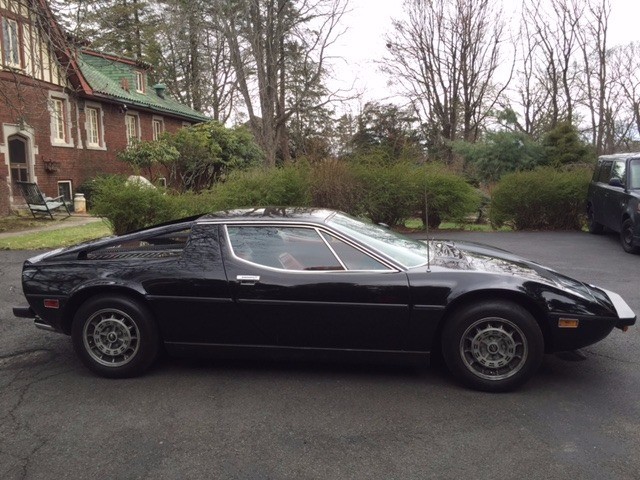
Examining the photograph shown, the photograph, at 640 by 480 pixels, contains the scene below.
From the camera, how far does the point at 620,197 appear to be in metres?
10.4

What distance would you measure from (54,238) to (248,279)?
10.3 m

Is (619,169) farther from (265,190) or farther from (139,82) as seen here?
(139,82)

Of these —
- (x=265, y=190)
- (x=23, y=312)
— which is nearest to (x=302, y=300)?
(x=23, y=312)

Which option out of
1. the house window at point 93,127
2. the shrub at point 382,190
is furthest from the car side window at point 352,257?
the house window at point 93,127

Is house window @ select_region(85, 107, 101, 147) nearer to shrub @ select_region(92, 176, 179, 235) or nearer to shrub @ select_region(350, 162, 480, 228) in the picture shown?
shrub @ select_region(92, 176, 179, 235)

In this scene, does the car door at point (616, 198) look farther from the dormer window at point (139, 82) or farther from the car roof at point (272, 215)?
the dormer window at point (139, 82)

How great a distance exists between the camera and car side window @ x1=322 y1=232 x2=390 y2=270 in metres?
3.94

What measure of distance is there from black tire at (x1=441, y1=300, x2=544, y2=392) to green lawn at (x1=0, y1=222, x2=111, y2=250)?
32.4ft

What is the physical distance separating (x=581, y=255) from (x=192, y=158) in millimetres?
15580

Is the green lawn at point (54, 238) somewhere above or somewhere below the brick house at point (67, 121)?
below

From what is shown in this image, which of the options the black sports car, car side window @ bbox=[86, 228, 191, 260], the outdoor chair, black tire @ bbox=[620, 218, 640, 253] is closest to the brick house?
the outdoor chair

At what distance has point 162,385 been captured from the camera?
3.99 meters

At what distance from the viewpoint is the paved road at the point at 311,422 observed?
2904 mm

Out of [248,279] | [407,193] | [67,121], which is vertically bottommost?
[248,279]
